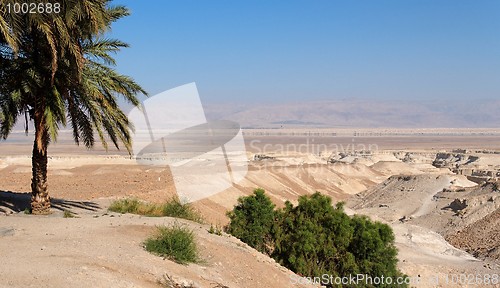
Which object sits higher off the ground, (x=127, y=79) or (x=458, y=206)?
(x=127, y=79)

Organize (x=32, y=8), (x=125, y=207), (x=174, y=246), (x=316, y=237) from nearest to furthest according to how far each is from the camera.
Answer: (x=174, y=246)
(x=32, y=8)
(x=316, y=237)
(x=125, y=207)

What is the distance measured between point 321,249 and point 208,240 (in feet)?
13.7

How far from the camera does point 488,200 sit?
3297 centimetres

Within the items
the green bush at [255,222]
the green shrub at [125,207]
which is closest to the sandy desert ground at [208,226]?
the green shrub at [125,207]

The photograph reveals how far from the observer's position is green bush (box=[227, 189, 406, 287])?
570 inches

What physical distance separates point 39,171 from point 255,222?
5829 millimetres

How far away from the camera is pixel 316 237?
14711 mm

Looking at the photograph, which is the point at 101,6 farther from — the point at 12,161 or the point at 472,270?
the point at 12,161

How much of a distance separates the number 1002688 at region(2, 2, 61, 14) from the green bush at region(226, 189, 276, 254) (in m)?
7.34

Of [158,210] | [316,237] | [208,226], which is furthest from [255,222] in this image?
[158,210]

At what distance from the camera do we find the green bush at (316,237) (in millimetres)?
14469

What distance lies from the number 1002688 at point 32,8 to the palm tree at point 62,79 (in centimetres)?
11

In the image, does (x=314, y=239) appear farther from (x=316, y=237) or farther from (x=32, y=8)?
(x=32, y=8)

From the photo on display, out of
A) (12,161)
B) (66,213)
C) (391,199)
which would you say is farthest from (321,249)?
(12,161)
